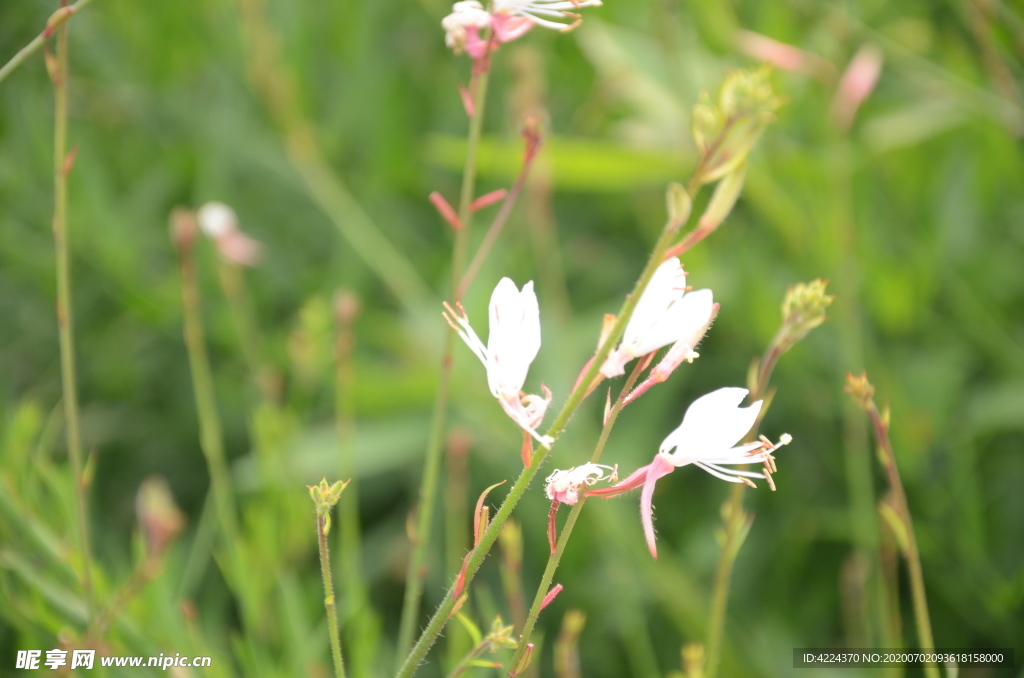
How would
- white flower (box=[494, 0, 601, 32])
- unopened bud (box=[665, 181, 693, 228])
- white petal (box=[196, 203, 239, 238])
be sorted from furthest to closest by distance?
1. white petal (box=[196, 203, 239, 238])
2. white flower (box=[494, 0, 601, 32])
3. unopened bud (box=[665, 181, 693, 228])

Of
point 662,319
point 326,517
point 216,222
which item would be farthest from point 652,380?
point 216,222

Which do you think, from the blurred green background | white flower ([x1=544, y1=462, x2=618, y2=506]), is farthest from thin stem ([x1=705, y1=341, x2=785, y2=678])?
the blurred green background

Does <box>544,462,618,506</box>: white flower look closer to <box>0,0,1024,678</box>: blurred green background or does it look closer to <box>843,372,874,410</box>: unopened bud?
<box>843,372,874,410</box>: unopened bud

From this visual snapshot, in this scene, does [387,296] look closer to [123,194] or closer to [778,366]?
[123,194]

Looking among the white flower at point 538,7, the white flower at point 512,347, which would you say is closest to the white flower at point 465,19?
the white flower at point 538,7

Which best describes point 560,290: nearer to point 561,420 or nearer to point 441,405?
point 441,405

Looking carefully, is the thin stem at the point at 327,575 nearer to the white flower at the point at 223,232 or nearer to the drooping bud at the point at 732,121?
the drooping bud at the point at 732,121
